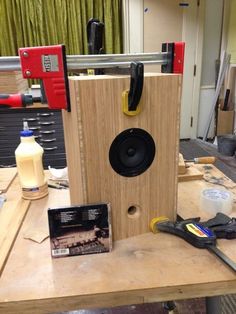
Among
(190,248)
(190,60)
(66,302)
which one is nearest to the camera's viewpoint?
(66,302)

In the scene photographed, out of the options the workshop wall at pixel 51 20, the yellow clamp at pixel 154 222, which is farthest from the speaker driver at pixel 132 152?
the workshop wall at pixel 51 20

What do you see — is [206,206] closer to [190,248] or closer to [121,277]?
[190,248]

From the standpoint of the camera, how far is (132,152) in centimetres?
68

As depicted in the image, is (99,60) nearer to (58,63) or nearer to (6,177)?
(58,63)

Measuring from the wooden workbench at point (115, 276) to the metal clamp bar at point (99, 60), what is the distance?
17.0 inches

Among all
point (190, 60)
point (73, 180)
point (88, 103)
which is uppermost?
point (190, 60)

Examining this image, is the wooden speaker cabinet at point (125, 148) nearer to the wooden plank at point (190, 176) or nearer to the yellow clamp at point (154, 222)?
the yellow clamp at point (154, 222)

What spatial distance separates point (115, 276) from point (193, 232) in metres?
0.21

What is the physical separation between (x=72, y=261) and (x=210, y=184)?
1.88 feet

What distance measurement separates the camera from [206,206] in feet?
2.65

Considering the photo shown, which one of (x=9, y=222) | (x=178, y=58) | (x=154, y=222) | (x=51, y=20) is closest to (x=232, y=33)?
(x=51, y=20)

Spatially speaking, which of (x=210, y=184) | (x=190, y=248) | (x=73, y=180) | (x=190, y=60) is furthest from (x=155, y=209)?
(x=190, y=60)

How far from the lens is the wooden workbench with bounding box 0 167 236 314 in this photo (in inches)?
21.2

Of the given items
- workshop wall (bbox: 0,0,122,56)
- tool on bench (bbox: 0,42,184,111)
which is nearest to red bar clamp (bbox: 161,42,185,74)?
tool on bench (bbox: 0,42,184,111)
